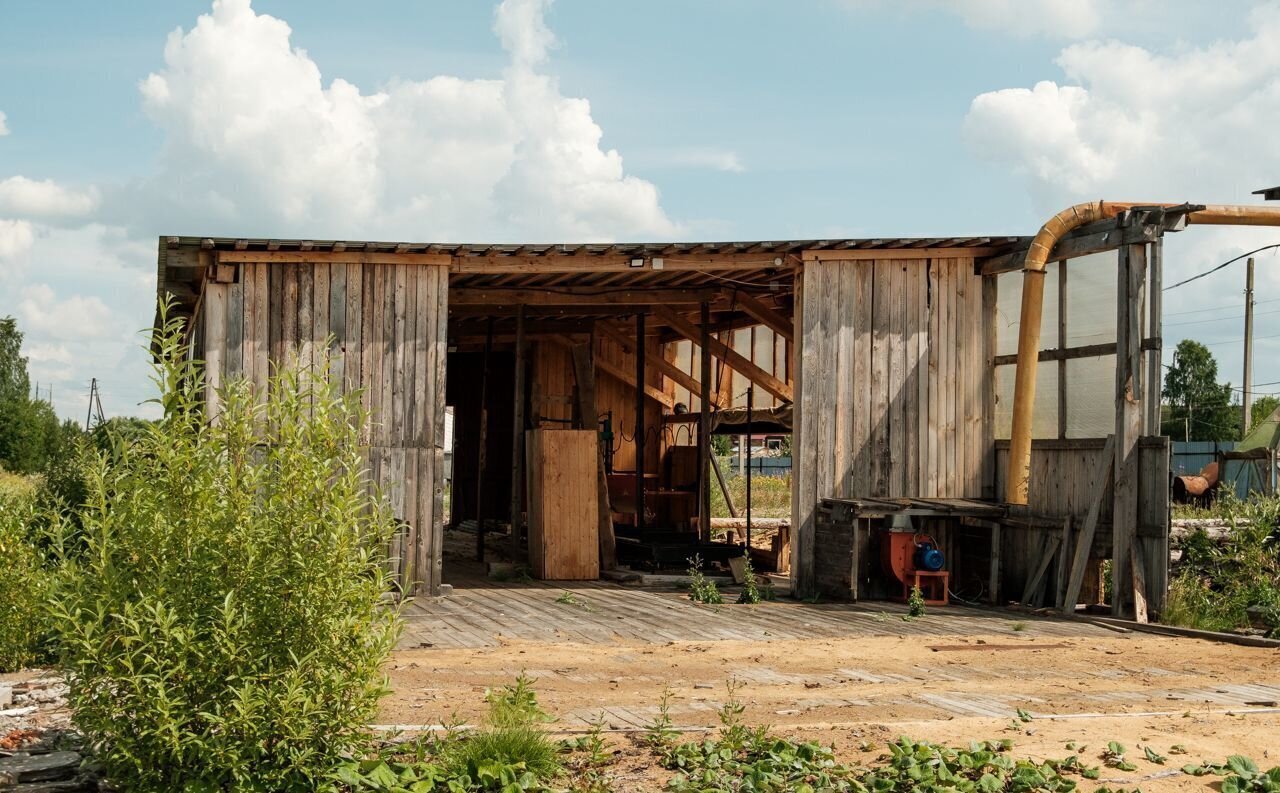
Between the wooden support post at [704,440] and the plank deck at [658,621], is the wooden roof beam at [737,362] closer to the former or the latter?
the wooden support post at [704,440]

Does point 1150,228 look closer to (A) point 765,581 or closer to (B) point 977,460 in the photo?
(B) point 977,460

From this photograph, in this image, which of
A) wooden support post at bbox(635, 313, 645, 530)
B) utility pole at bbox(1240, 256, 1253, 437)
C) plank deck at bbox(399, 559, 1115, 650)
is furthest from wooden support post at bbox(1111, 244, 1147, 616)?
utility pole at bbox(1240, 256, 1253, 437)

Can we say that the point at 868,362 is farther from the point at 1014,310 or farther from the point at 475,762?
the point at 475,762

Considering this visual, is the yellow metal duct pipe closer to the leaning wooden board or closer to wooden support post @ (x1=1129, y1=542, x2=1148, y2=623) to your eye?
wooden support post @ (x1=1129, y1=542, x2=1148, y2=623)

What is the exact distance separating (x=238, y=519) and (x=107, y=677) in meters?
0.84

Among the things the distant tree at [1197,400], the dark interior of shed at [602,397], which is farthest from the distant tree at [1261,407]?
the dark interior of shed at [602,397]

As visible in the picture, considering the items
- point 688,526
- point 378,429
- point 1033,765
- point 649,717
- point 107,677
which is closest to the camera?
point 107,677

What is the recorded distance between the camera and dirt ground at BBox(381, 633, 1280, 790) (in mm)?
6762

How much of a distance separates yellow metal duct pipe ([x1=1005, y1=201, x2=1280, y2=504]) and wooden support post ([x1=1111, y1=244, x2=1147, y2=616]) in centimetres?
72

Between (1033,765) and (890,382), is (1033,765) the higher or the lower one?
the lower one

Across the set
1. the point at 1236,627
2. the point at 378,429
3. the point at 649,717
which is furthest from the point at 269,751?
the point at 1236,627

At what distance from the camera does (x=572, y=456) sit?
627 inches

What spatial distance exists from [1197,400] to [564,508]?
55577mm

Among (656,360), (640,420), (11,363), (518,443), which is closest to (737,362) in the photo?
(656,360)
